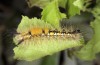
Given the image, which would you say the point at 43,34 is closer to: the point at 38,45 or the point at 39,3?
the point at 38,45

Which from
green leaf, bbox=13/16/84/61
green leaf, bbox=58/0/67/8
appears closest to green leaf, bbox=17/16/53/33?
green leaf, bbox=13/16/84/61

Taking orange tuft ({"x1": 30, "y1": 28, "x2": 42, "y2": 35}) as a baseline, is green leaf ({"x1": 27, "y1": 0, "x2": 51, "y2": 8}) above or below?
above

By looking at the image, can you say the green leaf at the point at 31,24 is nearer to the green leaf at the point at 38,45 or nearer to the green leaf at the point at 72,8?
the green leaf at the point at 38,45

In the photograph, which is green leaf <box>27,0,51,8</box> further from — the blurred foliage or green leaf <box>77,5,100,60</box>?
green leaf <box>77,5,100,60</box>

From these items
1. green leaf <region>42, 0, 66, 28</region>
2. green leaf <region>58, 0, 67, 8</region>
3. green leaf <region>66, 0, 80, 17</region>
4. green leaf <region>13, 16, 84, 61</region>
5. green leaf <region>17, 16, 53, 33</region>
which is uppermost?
green leaf <region>58, 0, 67, 8</region>

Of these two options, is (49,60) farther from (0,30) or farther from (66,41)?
(0,30)

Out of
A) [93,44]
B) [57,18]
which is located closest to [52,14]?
[57,18]

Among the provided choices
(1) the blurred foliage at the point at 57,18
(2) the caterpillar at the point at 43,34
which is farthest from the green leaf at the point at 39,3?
(2) the caterpillar at the point at 43,34

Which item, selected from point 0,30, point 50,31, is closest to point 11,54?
point 0,30
